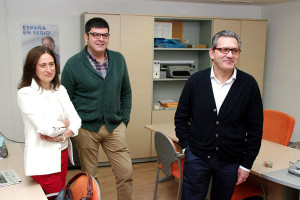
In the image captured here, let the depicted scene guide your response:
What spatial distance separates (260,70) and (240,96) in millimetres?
3221

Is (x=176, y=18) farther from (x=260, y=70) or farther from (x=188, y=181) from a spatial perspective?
(x=188, y=181)

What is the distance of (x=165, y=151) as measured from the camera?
9.08 ft

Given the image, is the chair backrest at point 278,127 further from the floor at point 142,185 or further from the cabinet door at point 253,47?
the cabinet door at point 253,47

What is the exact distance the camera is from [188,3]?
4824 mm

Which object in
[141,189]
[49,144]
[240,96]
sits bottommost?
[141,189]

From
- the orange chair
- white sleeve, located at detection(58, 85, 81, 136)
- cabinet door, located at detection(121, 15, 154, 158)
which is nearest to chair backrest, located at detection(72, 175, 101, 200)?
the orange chair

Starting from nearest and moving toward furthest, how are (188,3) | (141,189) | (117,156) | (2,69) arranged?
1. (117,156)
2. (141,189)
3. (2,69)
4. (188,3)

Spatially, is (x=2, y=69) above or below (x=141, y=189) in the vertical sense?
above

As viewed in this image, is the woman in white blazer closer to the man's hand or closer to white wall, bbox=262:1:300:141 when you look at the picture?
the man's hand

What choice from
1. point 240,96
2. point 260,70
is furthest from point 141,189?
point 260,70

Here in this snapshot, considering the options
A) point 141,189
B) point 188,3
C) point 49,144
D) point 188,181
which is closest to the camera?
point 49,144

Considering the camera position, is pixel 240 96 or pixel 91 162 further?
pixel 91 162

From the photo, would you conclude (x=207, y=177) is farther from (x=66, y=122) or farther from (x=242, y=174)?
(x=66, y=122)

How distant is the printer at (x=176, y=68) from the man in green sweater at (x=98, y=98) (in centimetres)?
213
